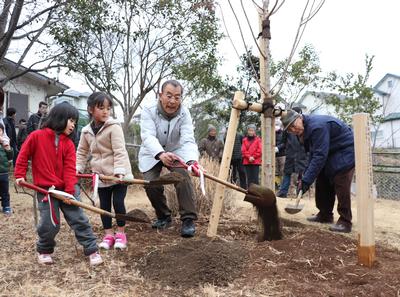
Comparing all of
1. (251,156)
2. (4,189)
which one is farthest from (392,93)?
(4,189)

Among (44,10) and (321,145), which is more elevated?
(44,10)

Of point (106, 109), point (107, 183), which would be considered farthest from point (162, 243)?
point (106, 109)

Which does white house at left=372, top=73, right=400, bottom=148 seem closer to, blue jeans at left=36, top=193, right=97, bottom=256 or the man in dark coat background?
the man in dark coat background

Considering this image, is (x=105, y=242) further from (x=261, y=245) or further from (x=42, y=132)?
(x=261, y=245)

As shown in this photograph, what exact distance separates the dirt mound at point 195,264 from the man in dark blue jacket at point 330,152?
1.47m

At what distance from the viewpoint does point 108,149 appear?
363 centimetres

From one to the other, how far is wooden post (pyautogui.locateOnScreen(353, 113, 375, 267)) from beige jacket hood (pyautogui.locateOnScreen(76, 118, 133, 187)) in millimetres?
1853

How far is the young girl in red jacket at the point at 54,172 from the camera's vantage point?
3.16m

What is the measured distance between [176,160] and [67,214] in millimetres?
1095

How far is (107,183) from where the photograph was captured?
365cm

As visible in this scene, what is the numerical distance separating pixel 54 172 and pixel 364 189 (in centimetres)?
230

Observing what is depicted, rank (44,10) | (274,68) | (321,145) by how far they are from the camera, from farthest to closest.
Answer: (274,68)
(44,10)
(321,145)

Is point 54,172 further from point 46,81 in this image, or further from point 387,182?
point 46,81

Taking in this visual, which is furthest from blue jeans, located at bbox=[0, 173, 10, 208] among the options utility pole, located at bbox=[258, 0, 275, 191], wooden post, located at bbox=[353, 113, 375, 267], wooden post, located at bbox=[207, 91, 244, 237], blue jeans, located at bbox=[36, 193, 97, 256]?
wooden post, located at bbox=[353, 113, 375, 267]
